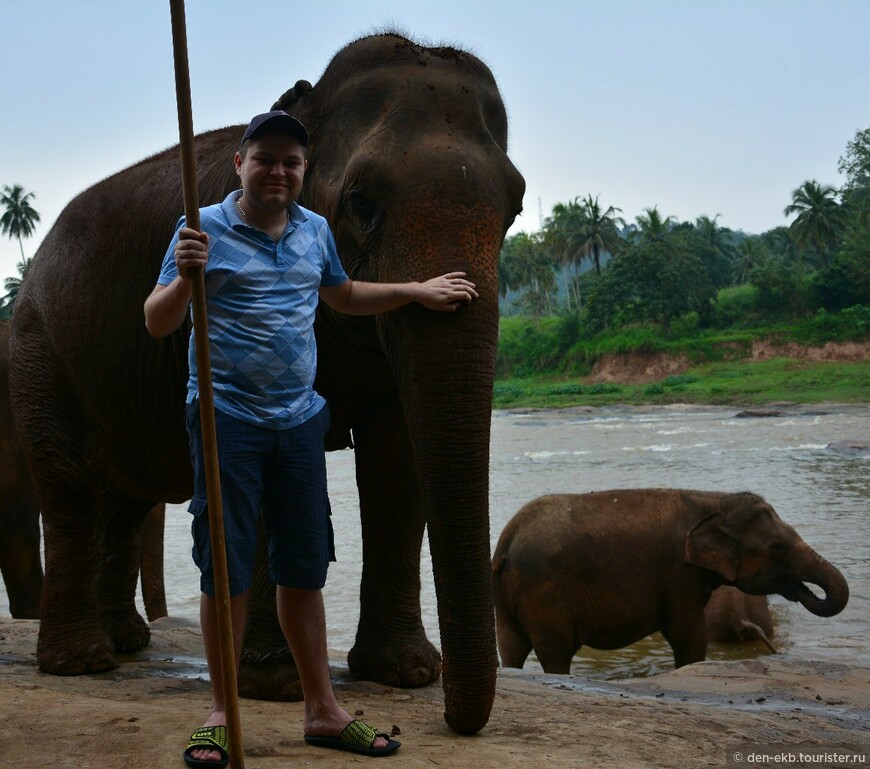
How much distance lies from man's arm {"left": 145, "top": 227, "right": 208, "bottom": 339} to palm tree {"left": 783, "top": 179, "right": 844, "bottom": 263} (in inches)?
2696

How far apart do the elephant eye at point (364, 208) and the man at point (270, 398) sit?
1.43 feet

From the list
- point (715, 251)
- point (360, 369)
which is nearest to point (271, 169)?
point (360, 369)

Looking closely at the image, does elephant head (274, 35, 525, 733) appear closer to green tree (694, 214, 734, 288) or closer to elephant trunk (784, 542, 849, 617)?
elephant trunk (784, 542, 849, 617)

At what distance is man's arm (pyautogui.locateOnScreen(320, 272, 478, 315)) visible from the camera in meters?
3.47

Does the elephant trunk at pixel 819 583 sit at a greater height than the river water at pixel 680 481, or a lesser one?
greater

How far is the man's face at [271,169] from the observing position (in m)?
3.33

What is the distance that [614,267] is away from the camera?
197ft

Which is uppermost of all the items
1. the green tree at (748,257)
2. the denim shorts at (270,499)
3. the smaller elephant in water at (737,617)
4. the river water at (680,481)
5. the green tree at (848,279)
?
the green tree at (748,257)

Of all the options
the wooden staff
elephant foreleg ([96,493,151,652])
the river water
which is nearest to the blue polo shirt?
the wooden staff

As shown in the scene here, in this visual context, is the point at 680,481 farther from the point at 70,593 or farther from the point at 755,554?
the point at 70,593

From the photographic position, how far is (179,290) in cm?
311

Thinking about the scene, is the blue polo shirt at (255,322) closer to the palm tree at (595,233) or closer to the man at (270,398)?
the man at (270,398)

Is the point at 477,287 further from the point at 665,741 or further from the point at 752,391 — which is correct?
the point at 752,391

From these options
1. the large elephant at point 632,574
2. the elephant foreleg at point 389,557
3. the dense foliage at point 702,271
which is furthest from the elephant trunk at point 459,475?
the dense foliage at point 702,271
